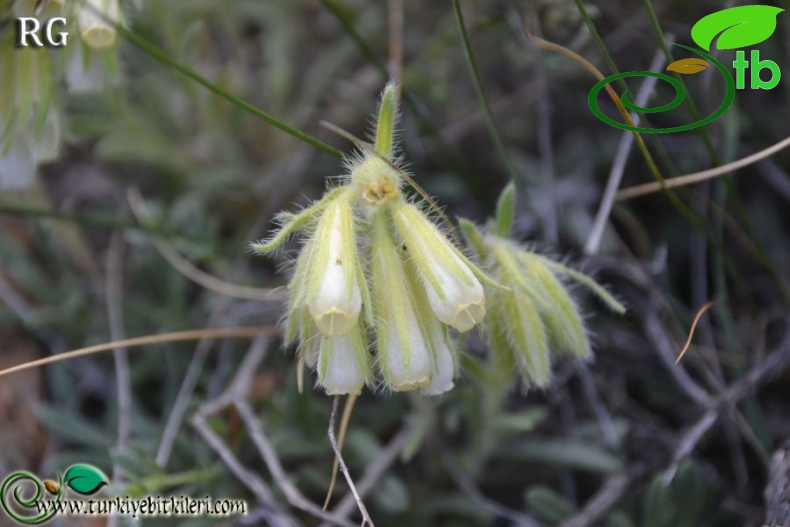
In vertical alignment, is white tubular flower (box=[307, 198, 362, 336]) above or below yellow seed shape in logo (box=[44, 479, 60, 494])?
above

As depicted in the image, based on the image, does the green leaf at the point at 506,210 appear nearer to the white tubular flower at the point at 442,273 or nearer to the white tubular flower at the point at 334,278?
the white tubular flower at the point at 442,273

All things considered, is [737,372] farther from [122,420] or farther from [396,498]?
[122,420]

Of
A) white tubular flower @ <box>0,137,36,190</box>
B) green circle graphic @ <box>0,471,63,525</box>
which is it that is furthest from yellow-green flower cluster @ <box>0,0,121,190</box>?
green circle graphic @ <box>0,471,63,525</box>

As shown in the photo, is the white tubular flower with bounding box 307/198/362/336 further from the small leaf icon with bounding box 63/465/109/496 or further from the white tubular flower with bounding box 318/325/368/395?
the small leaf icon with bounding box 63/465/109/496

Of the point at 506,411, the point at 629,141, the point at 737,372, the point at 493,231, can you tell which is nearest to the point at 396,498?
the point at 506,411

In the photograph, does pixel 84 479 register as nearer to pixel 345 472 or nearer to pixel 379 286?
pixel 345 472

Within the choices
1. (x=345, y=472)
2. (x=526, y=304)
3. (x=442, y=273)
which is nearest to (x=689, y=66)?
(x=526, y=304)

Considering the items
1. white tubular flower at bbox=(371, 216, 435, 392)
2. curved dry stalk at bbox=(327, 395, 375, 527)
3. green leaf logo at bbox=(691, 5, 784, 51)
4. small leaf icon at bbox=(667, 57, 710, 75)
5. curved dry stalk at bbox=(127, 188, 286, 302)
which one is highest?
green leaf logo at bbox=(691, 5, 784, 51)

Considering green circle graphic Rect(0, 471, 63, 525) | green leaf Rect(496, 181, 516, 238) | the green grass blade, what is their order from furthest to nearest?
green circle graphic Rect(0, 471, 63, 525)
green leaf Rect(496, 181, 516, 238)
the green grass blade
